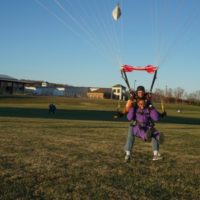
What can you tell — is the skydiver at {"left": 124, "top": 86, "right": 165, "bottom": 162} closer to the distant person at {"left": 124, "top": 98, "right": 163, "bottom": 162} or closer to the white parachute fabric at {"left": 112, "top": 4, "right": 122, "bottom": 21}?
the distant person at {"left": 124, "top": 98, "right": 163, "bottom": 162}

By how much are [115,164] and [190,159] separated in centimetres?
240

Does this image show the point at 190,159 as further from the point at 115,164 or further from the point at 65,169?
the point at 65,169

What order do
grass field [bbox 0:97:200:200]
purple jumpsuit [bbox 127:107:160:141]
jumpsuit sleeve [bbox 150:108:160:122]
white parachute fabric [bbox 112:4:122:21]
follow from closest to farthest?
grass field [bbox 0:97:200:200] → jumpsuit sleeve [bbox 150:108:160:122] → purple jumpsuit [bbox 127:107:160:141] → white parachute fabric [bbox 112:4:122:21]

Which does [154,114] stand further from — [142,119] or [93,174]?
[93,174]

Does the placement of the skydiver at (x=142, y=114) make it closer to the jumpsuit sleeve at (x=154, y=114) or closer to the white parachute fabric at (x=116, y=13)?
the jumpsuit sleeve at (x=154, y=114)

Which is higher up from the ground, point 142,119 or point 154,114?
point 154,114

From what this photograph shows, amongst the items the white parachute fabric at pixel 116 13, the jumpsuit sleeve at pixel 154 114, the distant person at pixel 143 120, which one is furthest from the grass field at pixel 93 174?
the white parachute fabric at pixel 116 13

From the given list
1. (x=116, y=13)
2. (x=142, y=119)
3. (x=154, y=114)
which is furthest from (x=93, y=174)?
(x=116, y=13)

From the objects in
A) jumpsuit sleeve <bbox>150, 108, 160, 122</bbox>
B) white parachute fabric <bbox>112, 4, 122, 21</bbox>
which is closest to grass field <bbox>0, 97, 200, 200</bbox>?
jumpsuit sleeve <bbox>150, 108, 160, 122</bbox>

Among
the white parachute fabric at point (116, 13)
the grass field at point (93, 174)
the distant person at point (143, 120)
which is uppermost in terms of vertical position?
the white parachute fabric at point (116, 13)

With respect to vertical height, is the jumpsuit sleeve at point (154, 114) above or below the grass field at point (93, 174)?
above

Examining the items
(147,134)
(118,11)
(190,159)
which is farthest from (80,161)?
(118,11)

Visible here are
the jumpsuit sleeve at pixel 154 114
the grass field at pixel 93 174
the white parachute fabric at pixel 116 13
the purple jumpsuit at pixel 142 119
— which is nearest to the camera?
the grass field at pixel 93 174

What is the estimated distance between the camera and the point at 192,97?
169m
